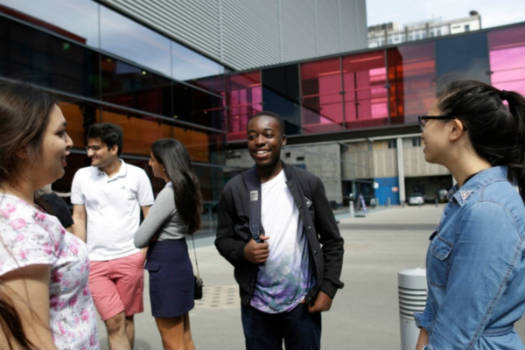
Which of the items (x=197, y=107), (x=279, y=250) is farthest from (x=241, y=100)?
(x=279, y=250)

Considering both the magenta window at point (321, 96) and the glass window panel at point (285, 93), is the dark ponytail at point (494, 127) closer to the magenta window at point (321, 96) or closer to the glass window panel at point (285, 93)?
the magenta window at point (321, 96)

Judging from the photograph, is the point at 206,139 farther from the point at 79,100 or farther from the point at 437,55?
the point at 437,55

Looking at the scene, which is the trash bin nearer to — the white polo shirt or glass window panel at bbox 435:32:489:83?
the white polo shirt

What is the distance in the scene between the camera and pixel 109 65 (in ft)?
37.8

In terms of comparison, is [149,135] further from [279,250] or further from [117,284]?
[279,250]

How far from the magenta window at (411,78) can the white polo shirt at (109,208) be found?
42.8ft

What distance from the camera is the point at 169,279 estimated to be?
330 cm

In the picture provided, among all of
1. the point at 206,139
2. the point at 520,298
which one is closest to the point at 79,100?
the point at 206,139

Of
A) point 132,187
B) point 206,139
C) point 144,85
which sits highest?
point 144,85

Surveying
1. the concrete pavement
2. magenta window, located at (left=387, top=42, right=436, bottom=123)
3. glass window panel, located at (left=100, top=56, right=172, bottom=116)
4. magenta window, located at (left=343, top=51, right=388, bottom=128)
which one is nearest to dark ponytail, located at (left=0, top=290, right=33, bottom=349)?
the concrete pavement

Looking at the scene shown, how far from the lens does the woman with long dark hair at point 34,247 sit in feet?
4.24

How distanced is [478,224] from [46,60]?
10.7 m

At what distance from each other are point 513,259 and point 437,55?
15.0 meters

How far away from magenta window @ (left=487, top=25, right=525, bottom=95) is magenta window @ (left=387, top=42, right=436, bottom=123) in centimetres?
185
